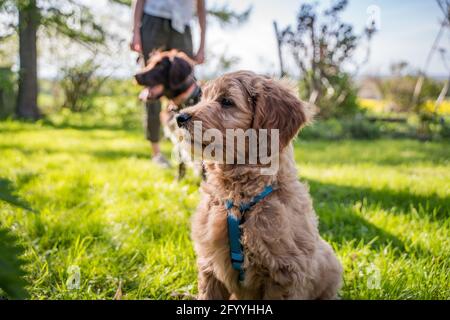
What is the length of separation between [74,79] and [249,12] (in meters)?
7.54

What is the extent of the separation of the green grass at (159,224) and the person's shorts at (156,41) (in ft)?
2.18

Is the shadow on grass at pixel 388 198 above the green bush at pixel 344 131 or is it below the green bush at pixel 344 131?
below

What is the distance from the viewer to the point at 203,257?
211 centimetres

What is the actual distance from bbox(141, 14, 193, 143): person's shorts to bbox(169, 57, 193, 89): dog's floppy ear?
1.33 ft

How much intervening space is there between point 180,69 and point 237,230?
3.20m

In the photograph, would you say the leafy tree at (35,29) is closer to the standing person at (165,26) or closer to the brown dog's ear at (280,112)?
the standing person at (165,26)

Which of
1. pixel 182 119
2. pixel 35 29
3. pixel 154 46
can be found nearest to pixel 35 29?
pixel 35 29

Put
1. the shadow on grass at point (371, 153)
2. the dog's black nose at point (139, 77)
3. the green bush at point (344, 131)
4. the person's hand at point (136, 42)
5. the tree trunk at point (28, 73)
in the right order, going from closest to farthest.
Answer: the person's hand at point (136, 42) < the dog's black nose at point (139, 77) < the shadow on grass at point (371, 153) < the green bush at point (344, 131) < the tree trunk at point (28, 73)

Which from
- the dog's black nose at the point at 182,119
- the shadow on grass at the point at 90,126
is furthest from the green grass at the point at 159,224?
the shadow on grass at the point at 90,126

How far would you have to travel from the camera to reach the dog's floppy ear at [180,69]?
15.3ft

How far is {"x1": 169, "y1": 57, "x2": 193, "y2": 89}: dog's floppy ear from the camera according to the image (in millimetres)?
4668

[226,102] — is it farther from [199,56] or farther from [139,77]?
[139,77]

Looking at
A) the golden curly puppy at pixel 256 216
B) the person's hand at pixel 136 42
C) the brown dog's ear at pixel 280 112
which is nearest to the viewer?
the golden curly puppy at pixel 256 216

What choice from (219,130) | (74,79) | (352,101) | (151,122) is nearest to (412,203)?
(219,130)
